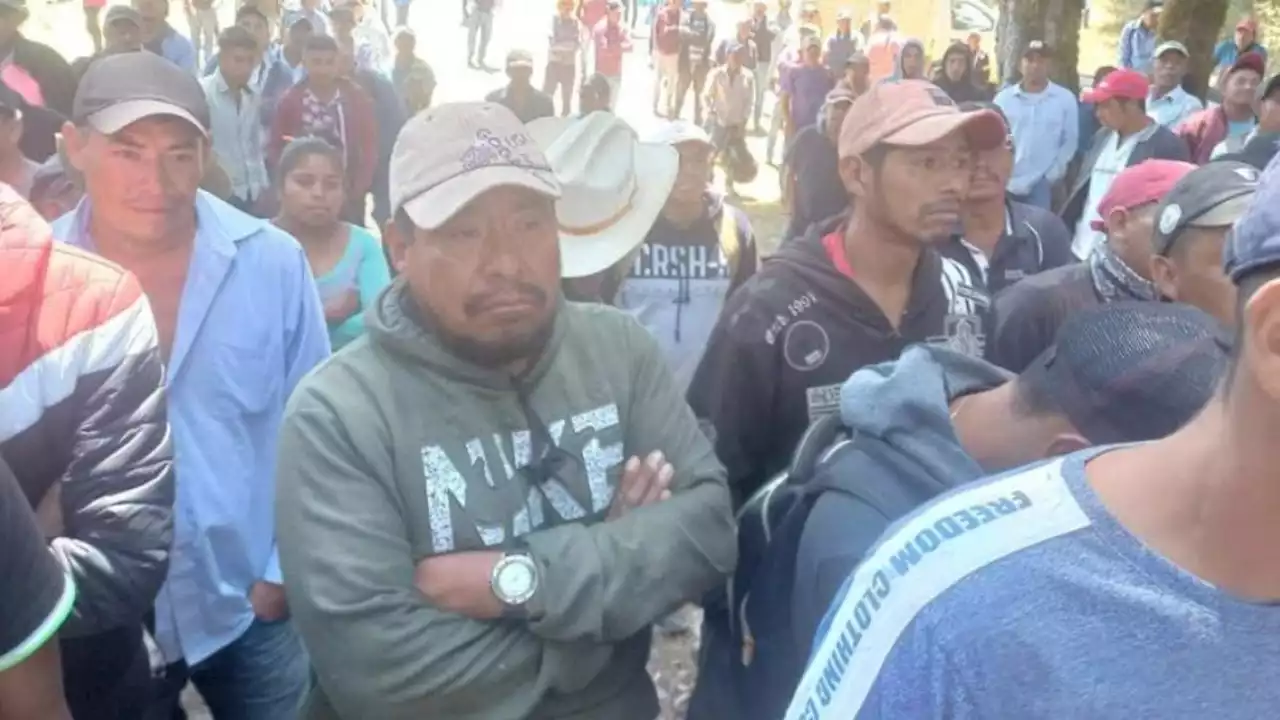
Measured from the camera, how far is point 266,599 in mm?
2758

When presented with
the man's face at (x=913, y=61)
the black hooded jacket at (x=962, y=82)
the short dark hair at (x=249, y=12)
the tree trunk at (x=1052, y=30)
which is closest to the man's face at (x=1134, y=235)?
the short dark hair at (x=249, y=12)

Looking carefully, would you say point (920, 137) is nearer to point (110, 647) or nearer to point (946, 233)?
point (946, 233)

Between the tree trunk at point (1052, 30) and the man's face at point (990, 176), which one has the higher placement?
the tree trunk at point (1052, 30)

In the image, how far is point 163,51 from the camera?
29.3 ft

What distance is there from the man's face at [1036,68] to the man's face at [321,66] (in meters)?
5.26

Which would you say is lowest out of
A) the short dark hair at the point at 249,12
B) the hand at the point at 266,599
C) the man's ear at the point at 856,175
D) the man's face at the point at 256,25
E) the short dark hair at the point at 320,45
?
the hand at the point at 266,599

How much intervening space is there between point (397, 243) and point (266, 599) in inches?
37.2

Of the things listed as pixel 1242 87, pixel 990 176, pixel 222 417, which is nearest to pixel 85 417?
pixel 222 417

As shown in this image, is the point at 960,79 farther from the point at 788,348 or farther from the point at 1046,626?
the point at 1046,626

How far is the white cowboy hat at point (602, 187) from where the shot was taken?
345cm

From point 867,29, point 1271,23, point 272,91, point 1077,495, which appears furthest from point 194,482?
point 1271,23

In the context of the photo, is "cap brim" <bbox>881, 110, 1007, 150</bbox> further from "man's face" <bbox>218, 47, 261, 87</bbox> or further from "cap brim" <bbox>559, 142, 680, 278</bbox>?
"man's face" <bbox>218, 47, 261, 87</bbox>

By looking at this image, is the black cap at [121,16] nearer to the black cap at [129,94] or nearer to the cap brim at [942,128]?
the black cap at [129,94]

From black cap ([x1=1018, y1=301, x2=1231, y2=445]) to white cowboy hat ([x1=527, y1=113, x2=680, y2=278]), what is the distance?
1.75 meters
